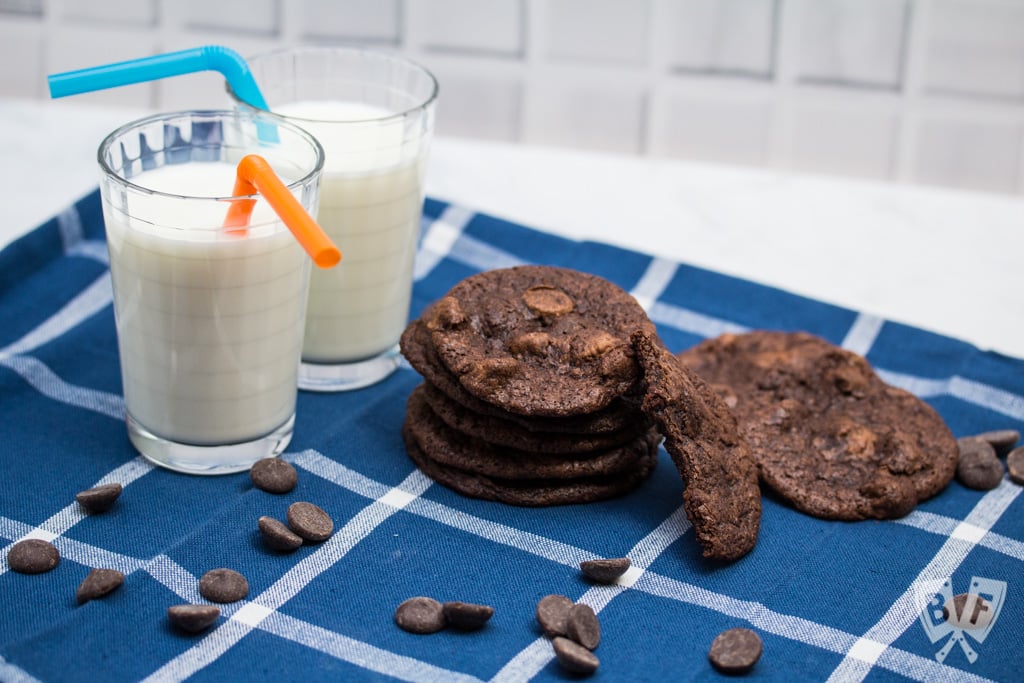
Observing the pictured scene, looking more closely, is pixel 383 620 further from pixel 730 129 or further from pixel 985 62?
pixel 985 62

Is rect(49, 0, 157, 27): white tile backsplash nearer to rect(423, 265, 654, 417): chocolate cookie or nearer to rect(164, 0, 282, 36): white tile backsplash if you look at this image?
rect(164, 0, 282, 36): white tile backsplash

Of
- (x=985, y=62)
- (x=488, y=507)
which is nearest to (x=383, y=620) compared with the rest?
(x=488, y=507)

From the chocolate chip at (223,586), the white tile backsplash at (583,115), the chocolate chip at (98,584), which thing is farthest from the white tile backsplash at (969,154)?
the chocolate chip at (98,584)

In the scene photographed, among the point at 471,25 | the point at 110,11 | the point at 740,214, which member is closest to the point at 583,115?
the point at 471,25

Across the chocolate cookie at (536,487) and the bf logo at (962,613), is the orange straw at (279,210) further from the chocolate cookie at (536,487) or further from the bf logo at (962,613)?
the bf logo at (962,613)

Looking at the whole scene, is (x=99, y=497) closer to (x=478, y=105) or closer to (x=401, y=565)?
(x=401, y=565)

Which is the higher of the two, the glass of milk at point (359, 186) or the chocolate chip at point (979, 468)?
the glass of milk at point (359, 186)
